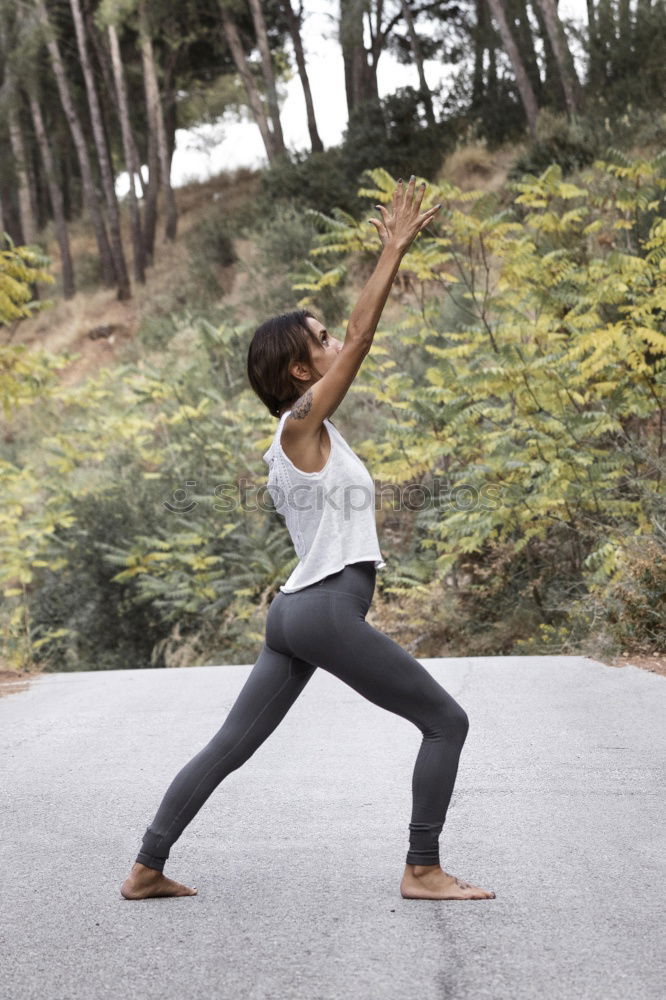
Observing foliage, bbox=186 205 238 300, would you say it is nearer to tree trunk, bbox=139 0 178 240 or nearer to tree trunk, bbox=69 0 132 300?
tree trunk, bbox=69 0 132 300

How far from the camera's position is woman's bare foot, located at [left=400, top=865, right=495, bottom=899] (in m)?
3.67

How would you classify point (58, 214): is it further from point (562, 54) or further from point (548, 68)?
point (562, 54)

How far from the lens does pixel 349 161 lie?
1011 inches

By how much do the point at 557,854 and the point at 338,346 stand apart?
2.01 metres

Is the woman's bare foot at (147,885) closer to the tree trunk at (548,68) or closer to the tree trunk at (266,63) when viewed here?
the tree trunk at (548,68)

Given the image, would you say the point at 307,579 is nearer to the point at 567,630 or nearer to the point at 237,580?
the point at 567,630

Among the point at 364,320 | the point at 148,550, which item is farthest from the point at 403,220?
the point at 148,550

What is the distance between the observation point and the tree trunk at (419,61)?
26.7m

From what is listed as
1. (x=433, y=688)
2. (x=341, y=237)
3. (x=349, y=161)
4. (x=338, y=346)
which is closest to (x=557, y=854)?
(x=433, y=688)

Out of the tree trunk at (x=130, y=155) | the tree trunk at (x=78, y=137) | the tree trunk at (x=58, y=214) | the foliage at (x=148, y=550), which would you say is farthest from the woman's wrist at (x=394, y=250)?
the tree trunk at (x=58, y=214)

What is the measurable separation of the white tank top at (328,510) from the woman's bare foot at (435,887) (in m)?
1.02

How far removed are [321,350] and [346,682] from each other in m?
1.10

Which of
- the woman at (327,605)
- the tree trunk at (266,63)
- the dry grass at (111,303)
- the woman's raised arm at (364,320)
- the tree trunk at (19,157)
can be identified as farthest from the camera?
the tree trunk at (19,157)

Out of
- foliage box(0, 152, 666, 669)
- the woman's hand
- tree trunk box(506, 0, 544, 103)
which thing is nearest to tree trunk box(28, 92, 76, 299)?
tree trunk box(506, 0, 544, 103)
